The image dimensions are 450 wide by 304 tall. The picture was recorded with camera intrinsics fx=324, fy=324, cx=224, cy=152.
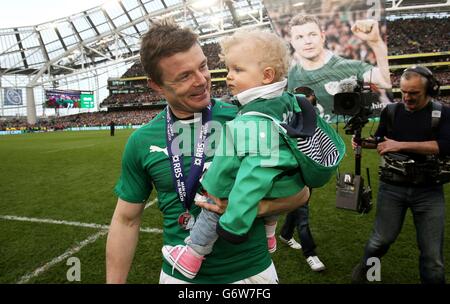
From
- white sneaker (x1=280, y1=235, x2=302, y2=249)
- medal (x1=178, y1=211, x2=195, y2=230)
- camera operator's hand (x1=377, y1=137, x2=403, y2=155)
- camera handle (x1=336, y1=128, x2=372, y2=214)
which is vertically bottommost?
white sneaker (x1=280, y1=235, x2=302, y2=249)

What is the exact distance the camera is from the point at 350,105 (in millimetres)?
3215

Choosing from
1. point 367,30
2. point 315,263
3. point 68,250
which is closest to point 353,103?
point 315,263

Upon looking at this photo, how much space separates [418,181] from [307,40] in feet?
33.0

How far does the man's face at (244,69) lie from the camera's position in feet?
5.27

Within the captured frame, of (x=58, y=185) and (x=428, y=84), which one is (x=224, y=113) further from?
(x=58, y=185)

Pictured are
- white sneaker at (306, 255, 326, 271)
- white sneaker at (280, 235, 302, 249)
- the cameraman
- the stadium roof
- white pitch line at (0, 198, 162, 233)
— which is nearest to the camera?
the cameraman

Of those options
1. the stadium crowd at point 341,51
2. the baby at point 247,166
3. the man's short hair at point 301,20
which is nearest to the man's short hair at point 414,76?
the baby at point 247,166

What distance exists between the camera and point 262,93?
1.50 m

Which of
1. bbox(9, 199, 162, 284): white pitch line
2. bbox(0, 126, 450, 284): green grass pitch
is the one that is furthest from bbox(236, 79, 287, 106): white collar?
bbox(9, 199, 162, 284): white pitch line

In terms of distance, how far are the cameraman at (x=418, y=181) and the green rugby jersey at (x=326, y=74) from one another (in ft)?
29.6

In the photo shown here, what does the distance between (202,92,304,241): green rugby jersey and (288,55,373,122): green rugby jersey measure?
34.7ft

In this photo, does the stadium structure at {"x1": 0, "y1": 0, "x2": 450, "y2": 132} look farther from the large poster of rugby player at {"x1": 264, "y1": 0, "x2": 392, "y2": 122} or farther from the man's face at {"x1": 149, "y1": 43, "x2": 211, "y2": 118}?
the man's face at {"x1": 149, "y1": 43, "x2": 211, "y2": 118}

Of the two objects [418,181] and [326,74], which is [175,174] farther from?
[326,74]

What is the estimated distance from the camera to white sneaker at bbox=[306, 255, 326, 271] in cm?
350
